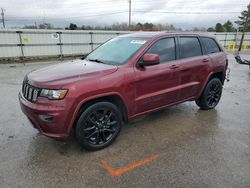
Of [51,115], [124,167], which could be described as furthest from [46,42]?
[124,167]

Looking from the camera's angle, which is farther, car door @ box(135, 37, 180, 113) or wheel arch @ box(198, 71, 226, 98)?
wheel arch @ box(198, 71, 226, 98)

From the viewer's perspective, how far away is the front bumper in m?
2.63

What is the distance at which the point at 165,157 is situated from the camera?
2994 millimetres

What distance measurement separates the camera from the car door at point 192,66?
4016 millimetres

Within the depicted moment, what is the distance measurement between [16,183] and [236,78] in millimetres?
8821

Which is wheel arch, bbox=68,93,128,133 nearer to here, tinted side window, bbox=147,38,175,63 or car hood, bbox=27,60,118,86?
car hood, bbox=27,60,118,86

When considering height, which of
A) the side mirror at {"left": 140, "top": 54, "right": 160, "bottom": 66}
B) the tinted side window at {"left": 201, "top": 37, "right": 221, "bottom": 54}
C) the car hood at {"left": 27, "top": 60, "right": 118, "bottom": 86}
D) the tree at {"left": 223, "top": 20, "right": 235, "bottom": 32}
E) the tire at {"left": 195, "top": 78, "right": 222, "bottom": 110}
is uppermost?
the tree at {"left": 223, "top": 20, "right": 235, "bottom": 32}

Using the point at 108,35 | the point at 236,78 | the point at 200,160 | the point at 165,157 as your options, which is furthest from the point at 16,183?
the point at 108,35

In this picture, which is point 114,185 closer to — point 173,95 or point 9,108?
point 173,95

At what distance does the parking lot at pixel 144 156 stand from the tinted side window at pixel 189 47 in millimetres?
1376

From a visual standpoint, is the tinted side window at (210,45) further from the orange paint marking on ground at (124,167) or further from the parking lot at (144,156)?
the orange paint marking on ground at (124,167)

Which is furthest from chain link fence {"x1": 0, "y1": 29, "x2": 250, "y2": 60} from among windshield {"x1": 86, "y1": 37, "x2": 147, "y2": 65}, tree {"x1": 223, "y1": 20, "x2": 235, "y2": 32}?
tree {"x1": 223, "y1": 20, "x2": 235, "y2": 32}

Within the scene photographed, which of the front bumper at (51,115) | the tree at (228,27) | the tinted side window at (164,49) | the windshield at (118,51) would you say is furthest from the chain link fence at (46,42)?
the tree at (228,27)

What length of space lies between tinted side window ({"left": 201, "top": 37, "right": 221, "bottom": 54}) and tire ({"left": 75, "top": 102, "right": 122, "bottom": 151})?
273 cm
